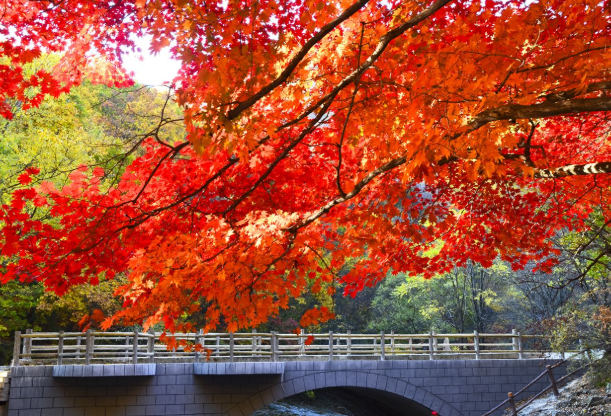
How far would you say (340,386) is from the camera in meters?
14.3

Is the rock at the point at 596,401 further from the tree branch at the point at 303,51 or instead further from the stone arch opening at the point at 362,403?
the tree branch at the point at 303,51

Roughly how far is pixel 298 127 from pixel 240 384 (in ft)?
24.8

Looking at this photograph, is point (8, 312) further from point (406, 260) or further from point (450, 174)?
point (450, 174)

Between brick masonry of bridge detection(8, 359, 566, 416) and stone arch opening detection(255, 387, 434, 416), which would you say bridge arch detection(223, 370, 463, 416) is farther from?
stone arch opening detection(255, 387, 434, 416)

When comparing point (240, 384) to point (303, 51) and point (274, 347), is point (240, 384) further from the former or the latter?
point (303, 51)

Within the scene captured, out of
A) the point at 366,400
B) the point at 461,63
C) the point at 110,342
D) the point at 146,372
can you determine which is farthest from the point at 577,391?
the point at 110,342

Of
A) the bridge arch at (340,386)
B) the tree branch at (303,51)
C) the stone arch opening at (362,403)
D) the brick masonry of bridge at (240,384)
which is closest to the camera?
the tree branch at (303,51)

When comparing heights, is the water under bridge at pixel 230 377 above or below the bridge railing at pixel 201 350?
below

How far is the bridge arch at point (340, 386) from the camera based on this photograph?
42.9ft

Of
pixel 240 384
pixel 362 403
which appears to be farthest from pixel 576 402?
pixel 362 403

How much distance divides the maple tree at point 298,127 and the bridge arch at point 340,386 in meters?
6.09

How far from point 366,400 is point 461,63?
15.6 metres

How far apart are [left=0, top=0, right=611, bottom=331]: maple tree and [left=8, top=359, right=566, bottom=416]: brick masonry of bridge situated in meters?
5.86

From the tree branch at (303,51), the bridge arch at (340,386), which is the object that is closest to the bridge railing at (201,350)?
the bridge arch at (340,386)
